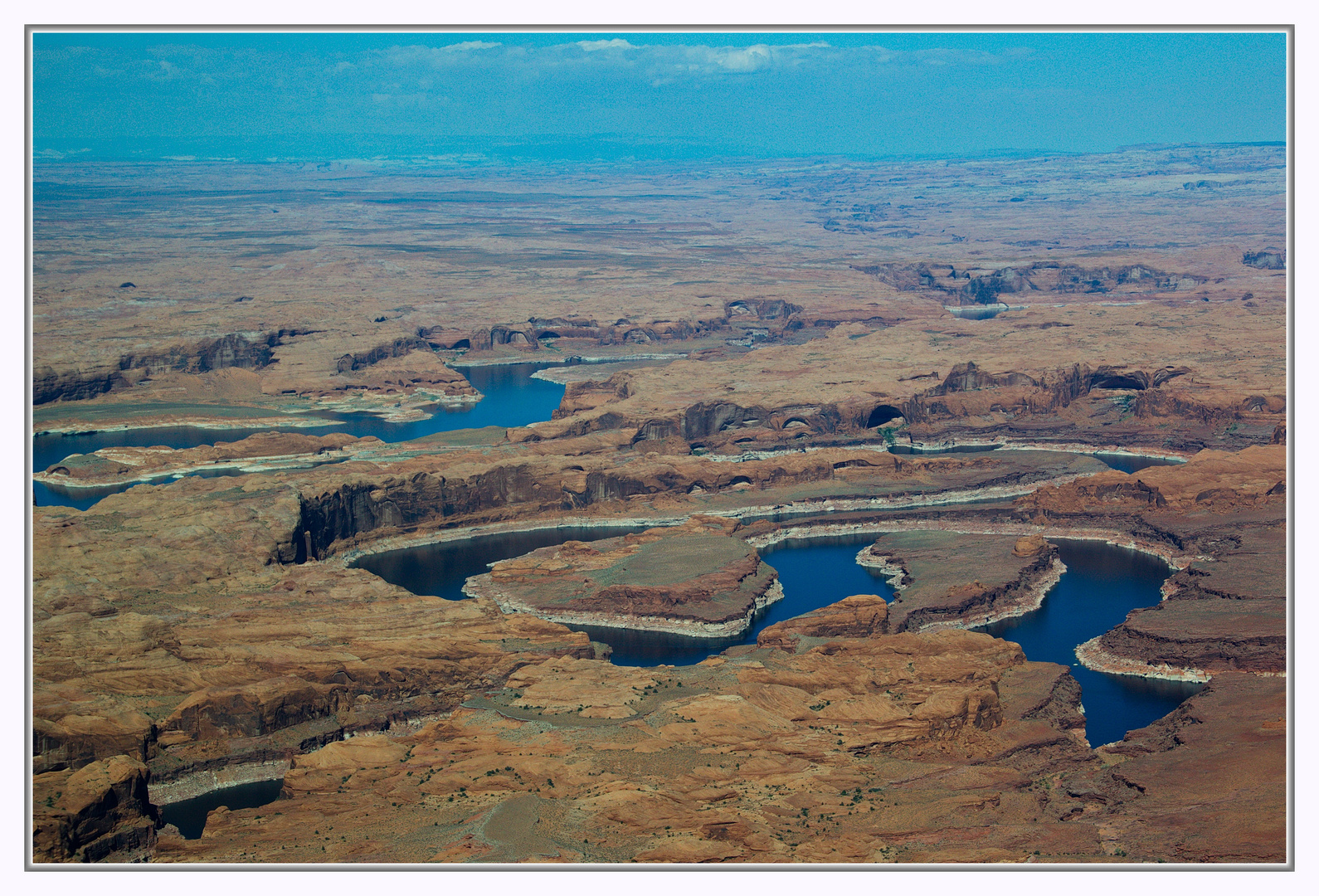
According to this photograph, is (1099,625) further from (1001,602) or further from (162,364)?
(162,364)

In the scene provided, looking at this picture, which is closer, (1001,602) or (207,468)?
(1001,602)

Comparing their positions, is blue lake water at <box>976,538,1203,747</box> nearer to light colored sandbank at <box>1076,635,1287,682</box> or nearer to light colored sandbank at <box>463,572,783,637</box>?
light colored sandbank at <box>1076,635,1287,682</box>

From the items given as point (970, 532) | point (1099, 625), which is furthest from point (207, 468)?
point (1099, 625)

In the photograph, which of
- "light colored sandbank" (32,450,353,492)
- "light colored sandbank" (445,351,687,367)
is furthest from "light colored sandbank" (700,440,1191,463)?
"light colored sandbank" (445,351,687,367)

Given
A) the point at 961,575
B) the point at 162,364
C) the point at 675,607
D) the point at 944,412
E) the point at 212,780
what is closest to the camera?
the point at 212,780

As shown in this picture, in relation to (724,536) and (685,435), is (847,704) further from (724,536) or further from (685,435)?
(685,435)

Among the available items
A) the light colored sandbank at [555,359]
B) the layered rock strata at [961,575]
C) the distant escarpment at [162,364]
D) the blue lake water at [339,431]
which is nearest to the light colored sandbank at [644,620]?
the layered rock strata at [961,575]
